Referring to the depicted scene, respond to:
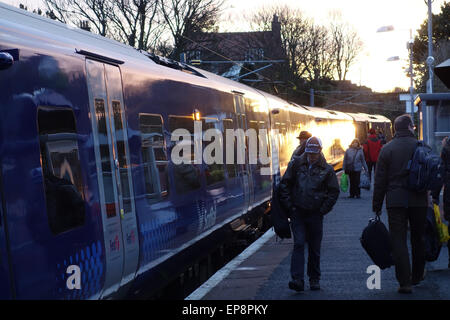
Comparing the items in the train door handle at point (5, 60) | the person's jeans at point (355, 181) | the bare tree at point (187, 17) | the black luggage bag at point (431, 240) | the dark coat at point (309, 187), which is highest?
the bare tree at point (187, 17)

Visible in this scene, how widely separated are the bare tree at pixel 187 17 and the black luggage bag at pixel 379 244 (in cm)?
3321

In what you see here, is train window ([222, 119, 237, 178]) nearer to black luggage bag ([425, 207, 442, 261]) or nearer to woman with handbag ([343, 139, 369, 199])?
black luggage bag ([425, 207, 442, 261])

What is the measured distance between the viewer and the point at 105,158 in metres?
5.68

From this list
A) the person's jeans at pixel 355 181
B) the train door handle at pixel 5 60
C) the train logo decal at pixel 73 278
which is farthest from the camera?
the person's jeans at pixel 355 181

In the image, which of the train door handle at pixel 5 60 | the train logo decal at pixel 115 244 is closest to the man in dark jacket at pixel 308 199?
the train logo decal at pixel 115 244

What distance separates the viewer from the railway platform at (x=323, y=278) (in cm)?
685

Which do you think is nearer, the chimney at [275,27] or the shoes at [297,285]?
the shoes at [297,285]

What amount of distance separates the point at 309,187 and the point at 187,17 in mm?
34467

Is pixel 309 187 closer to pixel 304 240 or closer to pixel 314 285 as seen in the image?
pixel 304 240

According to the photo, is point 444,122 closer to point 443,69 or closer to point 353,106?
point 443,69

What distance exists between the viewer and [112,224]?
565 centimetres

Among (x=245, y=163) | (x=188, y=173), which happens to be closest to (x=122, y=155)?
(x=188, y=173)

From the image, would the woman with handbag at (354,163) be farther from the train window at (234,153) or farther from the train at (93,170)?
the train at (93,170)

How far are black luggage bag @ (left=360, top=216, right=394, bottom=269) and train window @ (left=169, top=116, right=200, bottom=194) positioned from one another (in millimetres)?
2005
